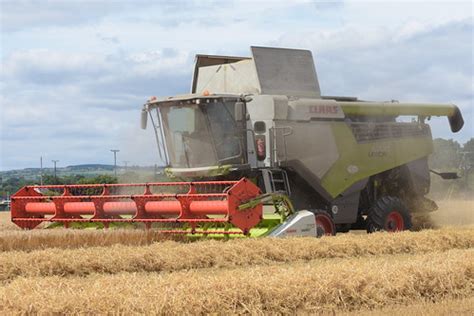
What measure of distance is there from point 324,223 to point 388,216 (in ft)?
4.72

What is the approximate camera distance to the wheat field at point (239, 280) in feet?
17.9

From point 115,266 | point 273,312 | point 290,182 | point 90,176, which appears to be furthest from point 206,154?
point 90,176

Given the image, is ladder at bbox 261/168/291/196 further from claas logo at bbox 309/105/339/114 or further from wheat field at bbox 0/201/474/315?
wheat field at bbox 0/201/474/315

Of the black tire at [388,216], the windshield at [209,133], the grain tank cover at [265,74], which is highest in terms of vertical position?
the grain tank cover at [265,74]

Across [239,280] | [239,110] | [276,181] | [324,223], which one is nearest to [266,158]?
[276,181]

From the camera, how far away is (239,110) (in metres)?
11.9

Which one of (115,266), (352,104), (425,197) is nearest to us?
(115,266)

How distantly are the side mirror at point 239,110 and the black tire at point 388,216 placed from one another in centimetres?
284

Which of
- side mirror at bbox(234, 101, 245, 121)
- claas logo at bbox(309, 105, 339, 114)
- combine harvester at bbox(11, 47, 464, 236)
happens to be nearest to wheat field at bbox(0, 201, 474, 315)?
combine harvester at bbox(11, 47, 464, 236)

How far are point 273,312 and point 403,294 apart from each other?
4.13ft

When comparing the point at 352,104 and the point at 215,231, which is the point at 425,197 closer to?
the point at 352,104

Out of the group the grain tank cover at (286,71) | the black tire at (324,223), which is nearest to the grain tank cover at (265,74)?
the grain tank cover at (286,71)

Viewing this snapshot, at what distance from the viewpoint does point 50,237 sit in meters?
10.4

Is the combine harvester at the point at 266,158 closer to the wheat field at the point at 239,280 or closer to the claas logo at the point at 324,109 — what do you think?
the claas logo at the point at 324,109
